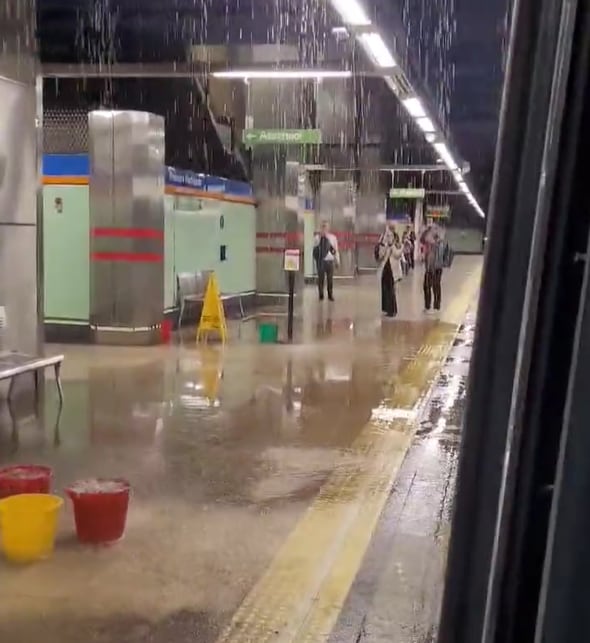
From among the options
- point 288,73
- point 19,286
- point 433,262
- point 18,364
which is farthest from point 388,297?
point 18,364

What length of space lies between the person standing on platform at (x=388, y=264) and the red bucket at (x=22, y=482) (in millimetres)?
12429

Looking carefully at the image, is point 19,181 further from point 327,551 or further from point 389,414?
point 327,551

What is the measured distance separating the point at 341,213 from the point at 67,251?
20.4 m

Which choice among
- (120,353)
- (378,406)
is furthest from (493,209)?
(120,353)

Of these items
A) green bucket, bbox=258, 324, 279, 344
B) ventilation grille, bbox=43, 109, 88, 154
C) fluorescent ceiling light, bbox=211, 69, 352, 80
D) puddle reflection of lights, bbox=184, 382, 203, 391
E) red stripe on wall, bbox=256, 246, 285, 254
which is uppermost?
fluorescent ceiling light, bbox=211, 69, 352, 80

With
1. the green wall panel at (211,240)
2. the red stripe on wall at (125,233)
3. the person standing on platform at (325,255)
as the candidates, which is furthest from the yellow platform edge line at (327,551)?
the person standing on platform at (325,255)

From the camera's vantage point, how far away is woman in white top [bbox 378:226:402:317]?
56.6ft

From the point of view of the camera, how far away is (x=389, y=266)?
17125 mm

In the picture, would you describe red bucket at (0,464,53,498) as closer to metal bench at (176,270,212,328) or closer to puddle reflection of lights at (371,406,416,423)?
puddle reflection of lights at (371,406,416,423)

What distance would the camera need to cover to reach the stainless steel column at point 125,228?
12.8 m

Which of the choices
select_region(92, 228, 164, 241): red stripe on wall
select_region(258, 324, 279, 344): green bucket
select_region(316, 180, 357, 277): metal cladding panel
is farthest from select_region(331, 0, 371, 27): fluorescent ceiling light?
select_region(316, 180, 357, 277): metal cladding panel

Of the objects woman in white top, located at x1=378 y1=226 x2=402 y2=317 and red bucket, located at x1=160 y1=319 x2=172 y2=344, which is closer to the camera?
red bucket, located at x1=160 y1=319 x2=172 y2=344

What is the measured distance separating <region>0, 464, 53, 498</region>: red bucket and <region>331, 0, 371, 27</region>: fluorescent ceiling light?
16.3 ft

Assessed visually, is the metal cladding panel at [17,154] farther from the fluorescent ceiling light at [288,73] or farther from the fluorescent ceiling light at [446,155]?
the fluorescent ceiling light at [446,155]
